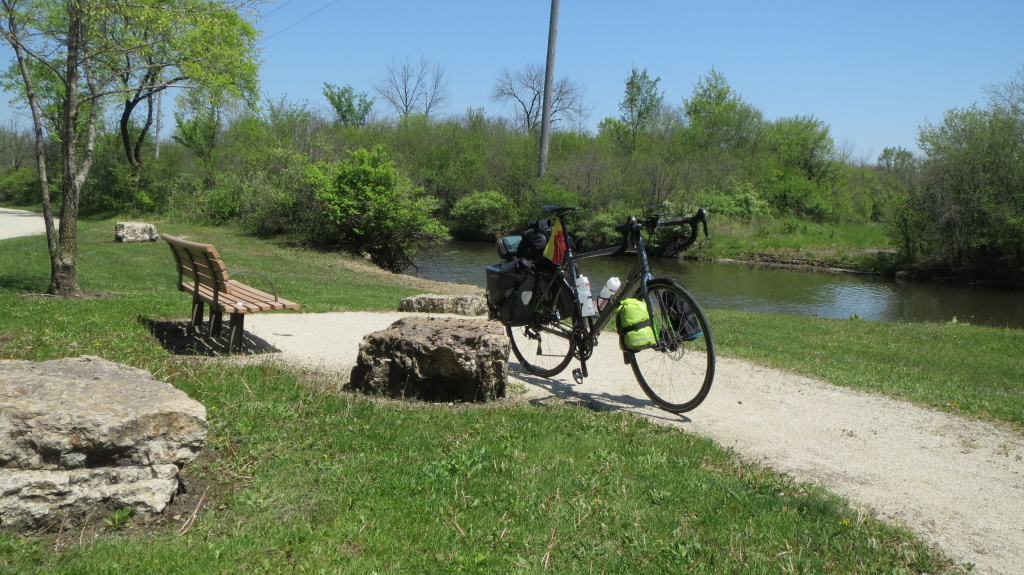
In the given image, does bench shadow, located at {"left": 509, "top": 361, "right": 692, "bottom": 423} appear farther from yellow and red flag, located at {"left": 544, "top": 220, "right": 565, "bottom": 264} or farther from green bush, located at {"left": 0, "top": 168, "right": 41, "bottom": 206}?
green bush, located at {"left": 0, "top": 168, "right": 41, "bottom": 206}

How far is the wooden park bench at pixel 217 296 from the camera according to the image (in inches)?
276

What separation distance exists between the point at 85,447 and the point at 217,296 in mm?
3949

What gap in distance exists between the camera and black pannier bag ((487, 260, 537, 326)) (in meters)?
6.62

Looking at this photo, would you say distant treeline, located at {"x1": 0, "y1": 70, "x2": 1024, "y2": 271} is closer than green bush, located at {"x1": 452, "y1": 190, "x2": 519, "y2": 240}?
Yes

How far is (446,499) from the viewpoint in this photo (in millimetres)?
3768

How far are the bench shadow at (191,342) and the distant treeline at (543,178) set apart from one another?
1321cm

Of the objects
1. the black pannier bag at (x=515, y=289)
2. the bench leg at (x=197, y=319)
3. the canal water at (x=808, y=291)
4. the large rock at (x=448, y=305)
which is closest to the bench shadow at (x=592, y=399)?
the black pannier bag at (x=515, y=289)

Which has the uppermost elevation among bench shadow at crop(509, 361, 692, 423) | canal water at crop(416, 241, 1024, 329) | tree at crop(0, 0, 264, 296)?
tree at crop(0, 0, 264, 296)

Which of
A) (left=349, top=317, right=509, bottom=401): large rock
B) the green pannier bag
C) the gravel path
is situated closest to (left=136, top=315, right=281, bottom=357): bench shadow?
the gravel path

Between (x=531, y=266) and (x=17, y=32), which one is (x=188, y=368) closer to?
(x=531, y=266)

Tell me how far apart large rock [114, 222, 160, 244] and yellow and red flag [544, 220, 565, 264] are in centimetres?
1982

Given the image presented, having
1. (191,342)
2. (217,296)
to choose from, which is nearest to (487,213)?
(191,342)

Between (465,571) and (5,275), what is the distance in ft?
40.7

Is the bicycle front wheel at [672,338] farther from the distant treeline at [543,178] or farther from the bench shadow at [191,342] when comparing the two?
the distant treeline at [543,178]
